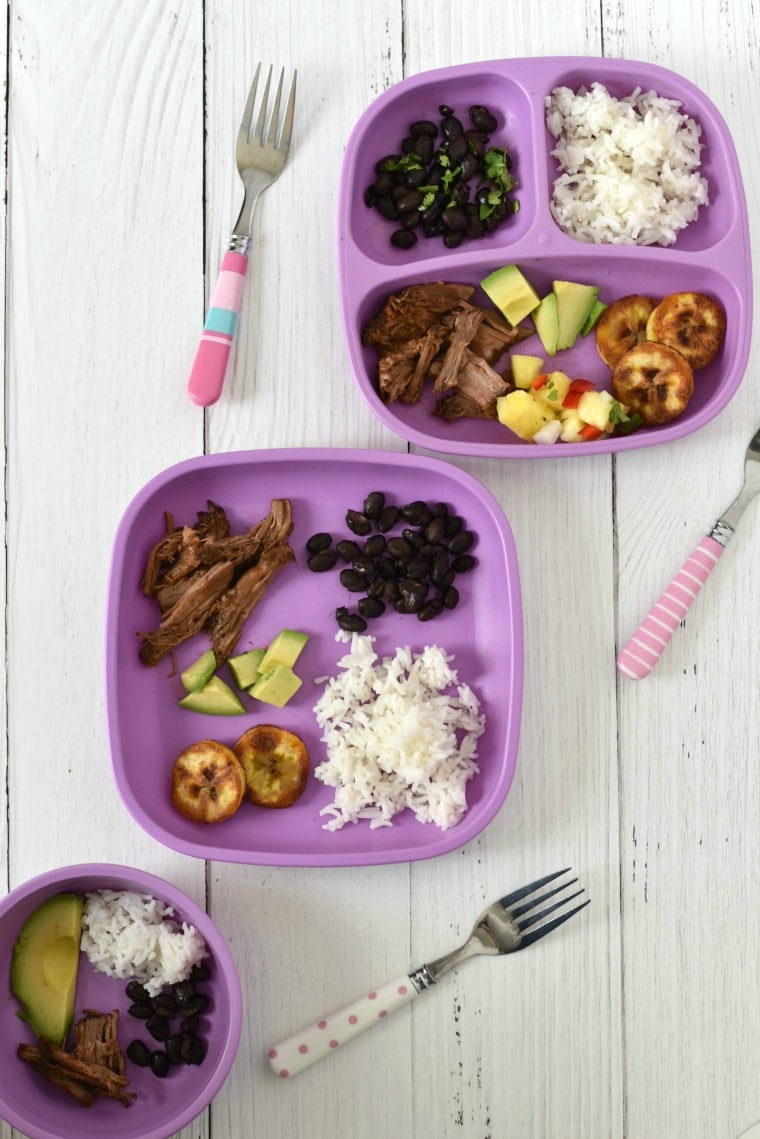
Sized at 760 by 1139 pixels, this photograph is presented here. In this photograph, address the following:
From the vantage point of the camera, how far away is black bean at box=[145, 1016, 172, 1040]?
6.32ft

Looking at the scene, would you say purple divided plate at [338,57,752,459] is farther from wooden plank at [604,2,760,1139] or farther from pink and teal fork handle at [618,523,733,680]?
pink and teal fork handle at [618,523,733,680]

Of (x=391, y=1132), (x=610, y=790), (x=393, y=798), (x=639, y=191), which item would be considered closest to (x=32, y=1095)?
(x=391, y=1132)

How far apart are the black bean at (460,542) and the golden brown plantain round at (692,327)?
565 mm

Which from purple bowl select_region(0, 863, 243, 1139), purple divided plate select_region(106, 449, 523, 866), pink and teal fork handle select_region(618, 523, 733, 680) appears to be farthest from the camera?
pink and teal fork handle select_region(618, 523, 733, 680)

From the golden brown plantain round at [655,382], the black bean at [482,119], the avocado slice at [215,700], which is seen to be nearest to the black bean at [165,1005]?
the avocado slice at [215,700]

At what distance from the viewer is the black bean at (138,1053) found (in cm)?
192

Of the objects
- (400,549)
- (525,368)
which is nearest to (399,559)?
(400,549)

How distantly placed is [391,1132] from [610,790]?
825 mm

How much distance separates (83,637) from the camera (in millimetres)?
2119

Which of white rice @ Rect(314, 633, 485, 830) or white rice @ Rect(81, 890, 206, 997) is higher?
white rice @ Rect(314, 633, 485, 830)

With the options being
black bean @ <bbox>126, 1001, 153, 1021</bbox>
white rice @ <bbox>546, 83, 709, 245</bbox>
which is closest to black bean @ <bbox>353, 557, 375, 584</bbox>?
white rice @ <bbox>546, 83, 709, 245</bbox>

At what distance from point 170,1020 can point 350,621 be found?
33.2 inches

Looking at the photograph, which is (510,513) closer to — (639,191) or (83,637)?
(639,191)

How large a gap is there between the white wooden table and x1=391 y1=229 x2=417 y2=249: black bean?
5.5 inches
